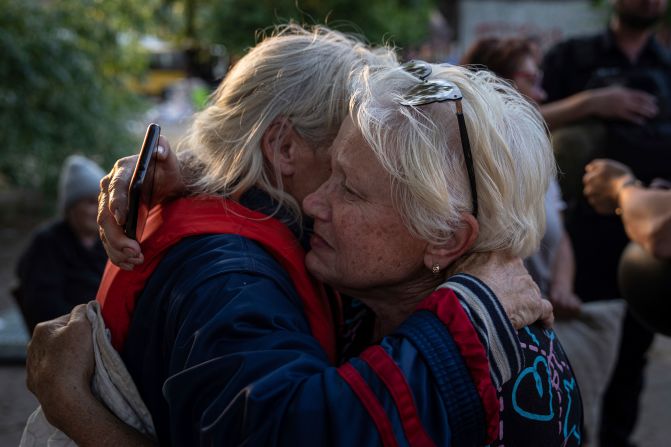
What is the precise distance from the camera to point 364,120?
1501 mm

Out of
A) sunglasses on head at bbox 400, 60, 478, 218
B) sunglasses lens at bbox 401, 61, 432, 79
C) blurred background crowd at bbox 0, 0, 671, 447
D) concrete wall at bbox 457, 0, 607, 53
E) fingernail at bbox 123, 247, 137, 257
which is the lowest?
concrete wall at bbox 457, 0, 607, 53

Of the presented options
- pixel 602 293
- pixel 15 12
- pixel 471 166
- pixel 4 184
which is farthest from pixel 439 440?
pixel 4 184

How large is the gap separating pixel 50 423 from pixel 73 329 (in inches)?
8.0

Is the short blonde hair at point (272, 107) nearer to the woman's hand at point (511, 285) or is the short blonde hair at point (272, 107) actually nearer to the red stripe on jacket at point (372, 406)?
the woman's hand at point (511, 285)

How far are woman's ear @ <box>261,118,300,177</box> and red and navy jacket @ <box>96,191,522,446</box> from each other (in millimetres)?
366

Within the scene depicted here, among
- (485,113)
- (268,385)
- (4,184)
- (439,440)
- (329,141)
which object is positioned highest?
(485,113)

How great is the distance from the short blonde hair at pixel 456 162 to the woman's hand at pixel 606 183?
1.29 metres

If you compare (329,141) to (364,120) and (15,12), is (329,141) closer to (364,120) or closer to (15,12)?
(364,120)

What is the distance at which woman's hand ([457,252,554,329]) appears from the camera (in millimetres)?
1392

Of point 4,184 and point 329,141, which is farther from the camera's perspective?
point 4,184

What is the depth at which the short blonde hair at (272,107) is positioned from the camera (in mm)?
1739

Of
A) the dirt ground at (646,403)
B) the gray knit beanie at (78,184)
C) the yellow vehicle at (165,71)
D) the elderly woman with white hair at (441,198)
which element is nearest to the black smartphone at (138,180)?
the elderly woman with white hair at (441,198)

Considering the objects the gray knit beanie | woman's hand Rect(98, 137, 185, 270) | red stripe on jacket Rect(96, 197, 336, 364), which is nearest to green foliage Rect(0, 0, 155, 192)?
the gray knit beanie

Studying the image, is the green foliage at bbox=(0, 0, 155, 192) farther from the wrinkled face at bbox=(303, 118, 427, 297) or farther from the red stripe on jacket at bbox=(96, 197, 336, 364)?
the wrinkled face at bbox=(303, 118, 427, 297)
